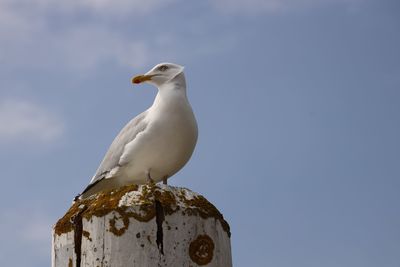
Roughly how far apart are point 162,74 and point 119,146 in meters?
0.74

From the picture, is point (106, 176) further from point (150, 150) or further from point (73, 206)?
point (73, 206)

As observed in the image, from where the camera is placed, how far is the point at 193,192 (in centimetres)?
290

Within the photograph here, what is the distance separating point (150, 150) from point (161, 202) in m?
2.01

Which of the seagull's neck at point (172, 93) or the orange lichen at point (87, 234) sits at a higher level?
the seagull's neck at point (172, 93)

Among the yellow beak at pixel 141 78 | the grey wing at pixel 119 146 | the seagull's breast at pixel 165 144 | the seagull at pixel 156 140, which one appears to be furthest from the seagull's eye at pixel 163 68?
the seagull's breast at pixel 165 144

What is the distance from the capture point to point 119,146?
5336 millimetres

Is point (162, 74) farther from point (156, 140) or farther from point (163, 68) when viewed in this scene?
point (156, 140)

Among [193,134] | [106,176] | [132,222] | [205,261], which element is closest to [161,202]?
[132,222]

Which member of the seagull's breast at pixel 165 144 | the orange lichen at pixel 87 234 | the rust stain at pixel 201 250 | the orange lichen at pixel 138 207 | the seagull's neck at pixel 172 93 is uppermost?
the seagull's neck at pixel 172 93

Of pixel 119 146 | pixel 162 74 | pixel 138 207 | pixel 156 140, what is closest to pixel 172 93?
pixel 162 74

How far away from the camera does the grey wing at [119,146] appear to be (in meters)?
5.14

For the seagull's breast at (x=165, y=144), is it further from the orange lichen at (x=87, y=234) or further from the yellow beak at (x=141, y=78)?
the orange lichen at (x=87, y=234)

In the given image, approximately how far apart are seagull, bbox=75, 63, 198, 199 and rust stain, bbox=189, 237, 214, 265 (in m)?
1.75

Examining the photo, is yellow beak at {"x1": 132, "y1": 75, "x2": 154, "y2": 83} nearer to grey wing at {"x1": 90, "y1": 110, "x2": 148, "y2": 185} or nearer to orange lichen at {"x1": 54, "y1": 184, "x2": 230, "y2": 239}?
grey wing at {"x1": 90, "y1": 110, "x2": 148, "y2": 185}
